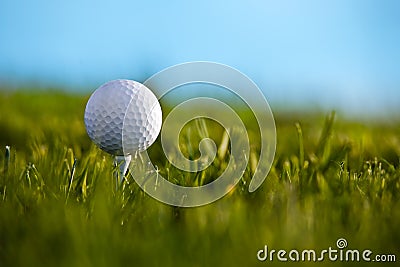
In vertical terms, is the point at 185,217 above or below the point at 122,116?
below

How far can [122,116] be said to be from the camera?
2.03 m

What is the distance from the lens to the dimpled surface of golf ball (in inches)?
79.2

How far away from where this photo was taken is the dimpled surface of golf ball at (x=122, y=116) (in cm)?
201

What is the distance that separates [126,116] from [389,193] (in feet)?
3.44

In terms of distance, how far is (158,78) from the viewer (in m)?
2.01

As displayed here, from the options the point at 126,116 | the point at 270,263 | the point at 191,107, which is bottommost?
the point at 270,263

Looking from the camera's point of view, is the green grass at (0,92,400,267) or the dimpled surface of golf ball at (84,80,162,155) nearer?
the green grass at (0,92,400,267)

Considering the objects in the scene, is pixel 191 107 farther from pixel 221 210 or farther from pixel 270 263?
pixel 270 263

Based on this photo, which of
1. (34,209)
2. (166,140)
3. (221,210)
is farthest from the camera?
(166,140)

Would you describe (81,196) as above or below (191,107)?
below

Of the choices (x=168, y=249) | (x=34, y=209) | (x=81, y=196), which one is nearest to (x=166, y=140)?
(x=81, y=196)

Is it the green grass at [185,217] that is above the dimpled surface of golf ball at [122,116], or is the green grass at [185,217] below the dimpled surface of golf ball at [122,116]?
below

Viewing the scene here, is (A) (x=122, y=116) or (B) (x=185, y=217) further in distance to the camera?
(A) (x=122, y=116)

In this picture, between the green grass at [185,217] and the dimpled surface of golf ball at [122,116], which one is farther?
the dimpled surface of golf ball at [122,116]
